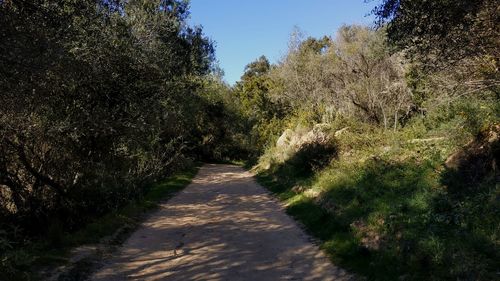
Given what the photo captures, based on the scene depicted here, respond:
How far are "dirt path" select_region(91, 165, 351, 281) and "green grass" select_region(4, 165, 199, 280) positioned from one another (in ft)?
1.46

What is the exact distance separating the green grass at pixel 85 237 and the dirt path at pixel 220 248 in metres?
0.44

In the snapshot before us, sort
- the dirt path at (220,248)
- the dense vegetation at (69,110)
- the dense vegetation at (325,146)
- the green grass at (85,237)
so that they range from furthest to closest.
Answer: the dirt path at (220,248), the green grass at (85,237), the dense vegetation at (325,146), the dense vegetation at (69,110)

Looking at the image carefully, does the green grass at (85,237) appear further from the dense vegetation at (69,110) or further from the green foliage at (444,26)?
the green foliage at (444,26)

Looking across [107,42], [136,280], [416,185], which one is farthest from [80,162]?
[416,185]

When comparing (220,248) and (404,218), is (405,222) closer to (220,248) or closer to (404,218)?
(404,218)

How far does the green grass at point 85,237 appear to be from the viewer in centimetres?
768

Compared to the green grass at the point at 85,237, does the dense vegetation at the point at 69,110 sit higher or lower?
higher

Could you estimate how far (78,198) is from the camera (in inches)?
472

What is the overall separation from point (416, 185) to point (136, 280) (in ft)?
23.0

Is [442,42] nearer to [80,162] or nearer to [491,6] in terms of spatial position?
[491,6]

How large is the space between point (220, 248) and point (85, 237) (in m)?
3.20

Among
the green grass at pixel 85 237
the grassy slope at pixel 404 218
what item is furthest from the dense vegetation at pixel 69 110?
the grassy slope at pixel 404 218

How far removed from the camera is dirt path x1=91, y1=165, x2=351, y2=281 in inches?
331

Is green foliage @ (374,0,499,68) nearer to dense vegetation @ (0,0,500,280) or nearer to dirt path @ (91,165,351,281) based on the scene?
dense vegetation @ (0,0,500,280)
